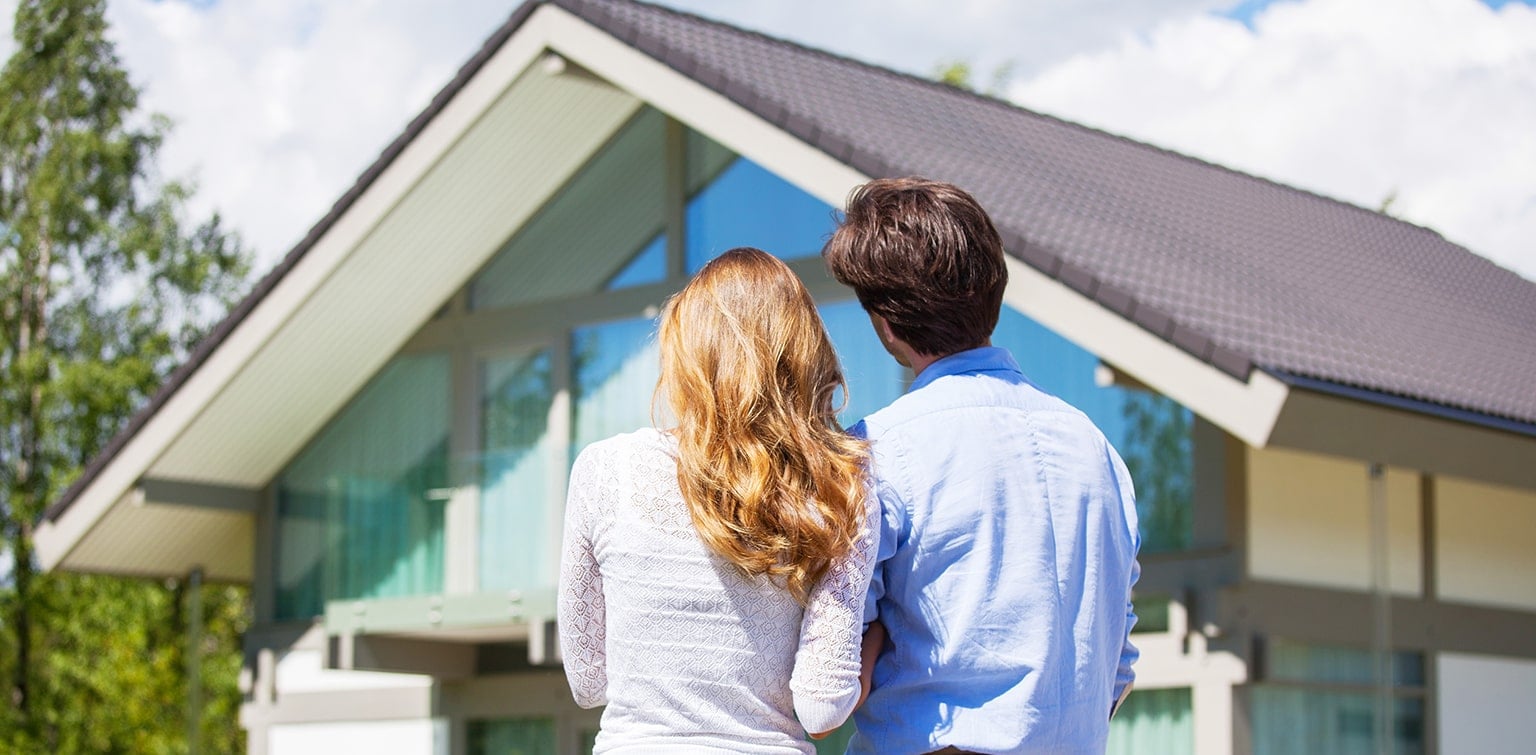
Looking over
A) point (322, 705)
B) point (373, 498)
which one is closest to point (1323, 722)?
point (373, 498)

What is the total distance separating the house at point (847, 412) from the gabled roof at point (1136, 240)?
0.03m

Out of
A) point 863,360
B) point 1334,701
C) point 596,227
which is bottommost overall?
point 1334,701

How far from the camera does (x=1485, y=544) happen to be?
11492 millimetres

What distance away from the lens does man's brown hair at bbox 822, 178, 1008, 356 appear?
2609 mm

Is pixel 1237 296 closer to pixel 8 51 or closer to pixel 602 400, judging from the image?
pixel 602 400

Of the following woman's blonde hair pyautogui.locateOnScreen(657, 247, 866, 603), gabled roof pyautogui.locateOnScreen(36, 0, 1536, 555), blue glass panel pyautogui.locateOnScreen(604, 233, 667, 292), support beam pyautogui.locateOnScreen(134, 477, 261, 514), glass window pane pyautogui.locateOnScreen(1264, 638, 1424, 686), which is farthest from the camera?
support beam pyautogui.locateOnScreen(134, 477, 261, 514)

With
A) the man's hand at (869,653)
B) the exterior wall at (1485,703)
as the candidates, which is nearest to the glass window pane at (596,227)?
the exterior wall at (1485,703)

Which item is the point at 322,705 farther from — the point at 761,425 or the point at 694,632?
the point at 761,425

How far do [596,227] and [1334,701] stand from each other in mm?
5369

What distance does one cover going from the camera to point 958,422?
2.62 m

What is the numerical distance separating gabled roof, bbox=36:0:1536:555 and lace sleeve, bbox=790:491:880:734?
6209 mm

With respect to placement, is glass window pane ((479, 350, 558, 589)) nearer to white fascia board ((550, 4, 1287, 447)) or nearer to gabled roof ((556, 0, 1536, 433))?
white fascia board ((550, 4, 1287, 447))

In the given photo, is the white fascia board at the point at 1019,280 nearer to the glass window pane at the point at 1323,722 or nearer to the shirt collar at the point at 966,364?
the glass window pane at the point at 1323,722

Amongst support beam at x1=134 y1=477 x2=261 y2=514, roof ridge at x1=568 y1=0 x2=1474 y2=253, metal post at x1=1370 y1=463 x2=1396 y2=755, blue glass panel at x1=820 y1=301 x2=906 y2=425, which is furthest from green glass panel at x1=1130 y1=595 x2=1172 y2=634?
support beam at x1=134 y1=477 x2=261 y2=514
